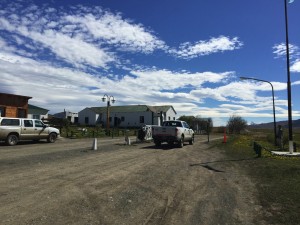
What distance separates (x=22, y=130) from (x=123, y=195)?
60.5ft

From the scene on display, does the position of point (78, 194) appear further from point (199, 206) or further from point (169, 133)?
point (169, 133)

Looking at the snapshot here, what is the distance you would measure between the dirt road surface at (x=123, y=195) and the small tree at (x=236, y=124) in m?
73.4

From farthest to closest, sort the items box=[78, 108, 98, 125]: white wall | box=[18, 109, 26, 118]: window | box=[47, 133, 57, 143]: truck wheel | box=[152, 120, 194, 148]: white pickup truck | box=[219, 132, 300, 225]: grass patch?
box=[78, 108, 98, 125]: white wall
box=[18, 109, 26, 118]: window
box=[47, 133, 57, 143]: truck wheel
box=[152, 120, 194, 148]: white pickup truck
box=[219, 132, 300, 225]: grass patch

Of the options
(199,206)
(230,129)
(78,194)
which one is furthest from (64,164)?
(230,129)

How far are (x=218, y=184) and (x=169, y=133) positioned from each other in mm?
13912

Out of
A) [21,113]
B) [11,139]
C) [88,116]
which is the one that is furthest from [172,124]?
[88,116]

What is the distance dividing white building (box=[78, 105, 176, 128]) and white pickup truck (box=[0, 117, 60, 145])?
4581 cm

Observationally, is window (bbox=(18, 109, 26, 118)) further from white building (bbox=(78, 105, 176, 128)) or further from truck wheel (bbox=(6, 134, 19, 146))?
white building (bbox=(78, 105, 176, 128))

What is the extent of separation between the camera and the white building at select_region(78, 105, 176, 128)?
243 ft

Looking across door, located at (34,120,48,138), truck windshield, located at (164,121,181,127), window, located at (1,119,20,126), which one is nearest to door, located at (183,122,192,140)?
truck windshield, located at (164,121,181,127)

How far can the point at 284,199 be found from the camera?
7.89 meters

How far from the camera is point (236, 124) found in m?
84.4


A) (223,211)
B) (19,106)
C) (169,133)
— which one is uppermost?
(19,106)

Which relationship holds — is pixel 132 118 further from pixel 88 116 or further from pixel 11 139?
pixel 11 139
